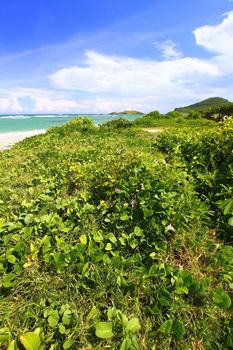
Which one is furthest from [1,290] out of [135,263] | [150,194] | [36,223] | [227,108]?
[227,108]

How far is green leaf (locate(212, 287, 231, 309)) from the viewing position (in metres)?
1.80

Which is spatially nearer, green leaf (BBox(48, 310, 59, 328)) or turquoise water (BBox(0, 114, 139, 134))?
green leaf (BBox(48, 310, 59, 328))

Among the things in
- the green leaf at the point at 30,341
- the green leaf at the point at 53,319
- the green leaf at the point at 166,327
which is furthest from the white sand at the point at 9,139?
the green leaf at the point at 166,327

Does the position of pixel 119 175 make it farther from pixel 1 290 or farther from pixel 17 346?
pixel 17 346

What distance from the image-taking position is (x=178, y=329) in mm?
1706

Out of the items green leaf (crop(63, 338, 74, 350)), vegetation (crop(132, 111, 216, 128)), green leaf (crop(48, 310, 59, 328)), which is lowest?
vegetation (crop(132, 111, 216, 128))

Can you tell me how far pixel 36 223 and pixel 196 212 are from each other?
1579mm

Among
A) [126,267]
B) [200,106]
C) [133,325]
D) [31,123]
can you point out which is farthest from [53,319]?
[200,106]

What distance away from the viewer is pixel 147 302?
199 cm

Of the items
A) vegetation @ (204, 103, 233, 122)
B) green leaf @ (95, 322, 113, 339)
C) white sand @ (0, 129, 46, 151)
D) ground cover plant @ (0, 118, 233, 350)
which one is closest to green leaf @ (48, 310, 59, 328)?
ground cover plant @ (0, 118, 233, 350)

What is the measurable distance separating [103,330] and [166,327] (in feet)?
1.30

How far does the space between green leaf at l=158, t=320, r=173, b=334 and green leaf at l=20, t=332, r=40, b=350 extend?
0.76 m

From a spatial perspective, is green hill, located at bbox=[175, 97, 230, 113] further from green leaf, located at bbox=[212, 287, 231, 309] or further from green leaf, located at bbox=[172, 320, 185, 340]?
green leaf, located at bbox=[172, 320, 185, 340]

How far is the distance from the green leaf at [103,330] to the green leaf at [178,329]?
1.31 ft
